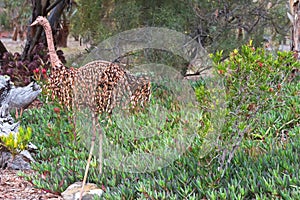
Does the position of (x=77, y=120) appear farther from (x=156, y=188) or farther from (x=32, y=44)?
(x=32, y=44)

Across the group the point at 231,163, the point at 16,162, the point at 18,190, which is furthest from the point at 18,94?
the point at 231,163

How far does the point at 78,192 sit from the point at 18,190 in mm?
720

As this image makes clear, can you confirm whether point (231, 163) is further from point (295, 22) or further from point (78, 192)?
point (295, 22)

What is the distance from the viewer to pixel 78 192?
3479 mm

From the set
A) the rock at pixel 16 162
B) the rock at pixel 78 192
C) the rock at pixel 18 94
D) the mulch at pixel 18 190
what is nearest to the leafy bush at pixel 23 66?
the rock at pixel 18 94

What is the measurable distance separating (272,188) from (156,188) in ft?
2.82

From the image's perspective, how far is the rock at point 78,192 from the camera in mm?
3422

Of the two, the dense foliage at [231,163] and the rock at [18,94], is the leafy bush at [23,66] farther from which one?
the dense foliage at [231,163]

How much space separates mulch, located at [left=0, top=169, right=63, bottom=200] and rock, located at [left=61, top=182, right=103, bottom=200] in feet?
0.32

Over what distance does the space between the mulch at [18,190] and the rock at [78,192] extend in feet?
0.32

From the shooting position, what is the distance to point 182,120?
4.77 m

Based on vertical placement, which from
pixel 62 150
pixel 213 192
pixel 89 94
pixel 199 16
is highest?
pixel 199 16

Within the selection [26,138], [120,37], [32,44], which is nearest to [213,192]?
[26,138]

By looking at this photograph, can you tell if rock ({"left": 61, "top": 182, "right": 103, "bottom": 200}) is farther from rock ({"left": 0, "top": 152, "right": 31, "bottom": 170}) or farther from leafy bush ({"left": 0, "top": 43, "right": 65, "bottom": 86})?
leafy bush ({"left": 0, "top": 43, "right": 65, "bottom": 86})
